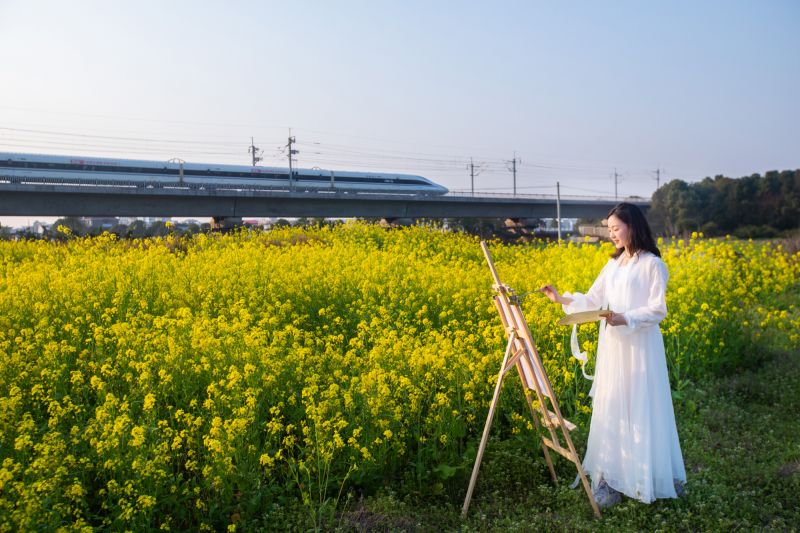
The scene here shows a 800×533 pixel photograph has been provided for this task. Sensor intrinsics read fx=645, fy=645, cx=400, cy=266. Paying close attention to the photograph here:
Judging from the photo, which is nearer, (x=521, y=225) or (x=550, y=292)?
(x=550, y=292)

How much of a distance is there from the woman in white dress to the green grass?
0.18 metres

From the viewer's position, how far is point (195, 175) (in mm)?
33719

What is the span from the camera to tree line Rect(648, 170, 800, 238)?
140 feet

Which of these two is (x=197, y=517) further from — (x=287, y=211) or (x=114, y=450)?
(x=287, y=211)

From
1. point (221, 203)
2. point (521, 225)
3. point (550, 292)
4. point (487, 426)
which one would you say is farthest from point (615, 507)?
point (521, 225)

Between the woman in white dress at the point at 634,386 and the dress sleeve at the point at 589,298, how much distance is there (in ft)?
0.06

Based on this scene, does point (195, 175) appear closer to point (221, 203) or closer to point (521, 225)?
point (221, 203)

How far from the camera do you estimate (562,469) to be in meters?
4.58

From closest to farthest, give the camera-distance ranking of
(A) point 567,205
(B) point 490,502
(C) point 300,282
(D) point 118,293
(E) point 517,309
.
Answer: (E) point 517,309 < (B) point 490,502 < (D) point 118,293 < (C) point 300,282 < (A) point 567,205

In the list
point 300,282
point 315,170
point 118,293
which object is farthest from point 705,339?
point 315,170

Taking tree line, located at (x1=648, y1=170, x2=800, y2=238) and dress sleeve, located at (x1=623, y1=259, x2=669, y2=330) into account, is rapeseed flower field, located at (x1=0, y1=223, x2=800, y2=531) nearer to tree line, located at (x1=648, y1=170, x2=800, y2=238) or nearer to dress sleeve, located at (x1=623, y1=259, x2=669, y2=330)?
dress sleeve, located at (x1=623, y1=259, x2=669, y2=330)

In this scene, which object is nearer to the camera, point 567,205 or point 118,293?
point 118,293

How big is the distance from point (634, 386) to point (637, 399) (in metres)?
0.08

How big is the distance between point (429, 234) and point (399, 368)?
35.3 feet
